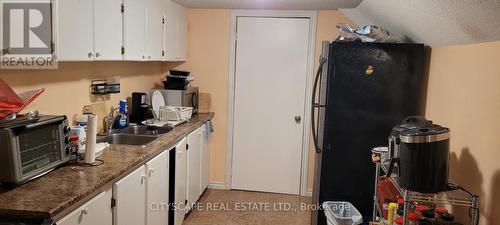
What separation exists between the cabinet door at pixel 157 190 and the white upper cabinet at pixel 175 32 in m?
1.22

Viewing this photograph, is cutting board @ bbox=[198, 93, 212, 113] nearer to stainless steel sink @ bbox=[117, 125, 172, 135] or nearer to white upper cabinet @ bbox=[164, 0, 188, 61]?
white upper cabinet @ bbox=[164, 0, 188, 61]

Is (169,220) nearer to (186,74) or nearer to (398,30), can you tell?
(186,74)

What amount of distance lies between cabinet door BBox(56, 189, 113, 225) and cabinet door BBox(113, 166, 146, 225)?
7 centimetres

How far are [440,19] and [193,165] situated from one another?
2.40 m

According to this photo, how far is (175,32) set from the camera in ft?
12.7

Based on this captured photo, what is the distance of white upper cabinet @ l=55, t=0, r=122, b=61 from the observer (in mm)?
2045

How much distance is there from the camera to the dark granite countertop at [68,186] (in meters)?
1.52

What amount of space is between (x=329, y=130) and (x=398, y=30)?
3.15 ft

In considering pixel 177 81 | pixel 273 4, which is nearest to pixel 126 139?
pixel 177 81

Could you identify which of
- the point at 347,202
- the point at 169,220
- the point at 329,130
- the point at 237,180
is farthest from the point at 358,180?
the point at 237,180

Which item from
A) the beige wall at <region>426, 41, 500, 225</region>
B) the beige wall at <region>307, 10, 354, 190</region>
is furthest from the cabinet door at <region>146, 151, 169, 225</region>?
the beige wall at <region>307, 10, 354, 190</region>

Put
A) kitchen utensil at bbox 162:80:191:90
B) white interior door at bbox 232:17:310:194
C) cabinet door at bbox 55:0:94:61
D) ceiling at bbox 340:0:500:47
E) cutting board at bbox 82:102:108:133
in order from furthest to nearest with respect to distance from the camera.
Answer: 1. white interior door at bbox 232:17:310:194
2. kitchen utensil at bbox 162:80:191:90
3. cutting board at bbox 82:102:108:133
4. cabinet door at bbox 55:0:94:61
5. ceiling at bbox 340:0:500:47

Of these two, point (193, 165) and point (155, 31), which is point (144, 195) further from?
point (155, 31)

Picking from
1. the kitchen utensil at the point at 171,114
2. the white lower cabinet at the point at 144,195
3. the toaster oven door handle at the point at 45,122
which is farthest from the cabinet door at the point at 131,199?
the kitchen utensil at the point at 171,114
